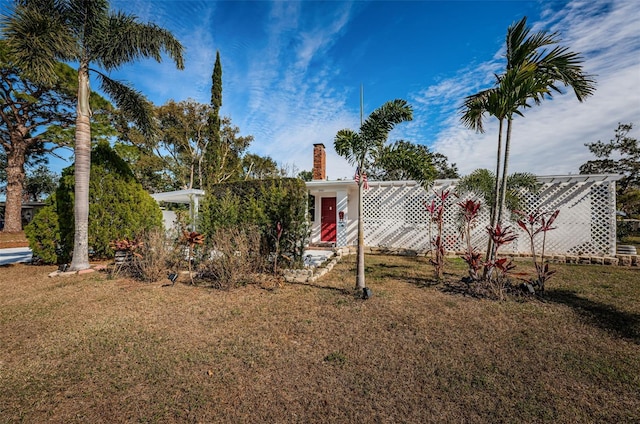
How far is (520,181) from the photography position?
8.84 metres

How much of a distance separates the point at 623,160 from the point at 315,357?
26.7 m

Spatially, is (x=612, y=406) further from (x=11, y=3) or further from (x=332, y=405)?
(x=11, y=3)

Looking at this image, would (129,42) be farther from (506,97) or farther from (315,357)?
(506,97)

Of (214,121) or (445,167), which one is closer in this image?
(214,121)

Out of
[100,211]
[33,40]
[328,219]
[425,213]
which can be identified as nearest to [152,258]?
[100,211]

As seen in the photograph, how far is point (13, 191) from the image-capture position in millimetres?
15484

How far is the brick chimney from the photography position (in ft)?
39.5

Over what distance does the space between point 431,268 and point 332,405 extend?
243 inches

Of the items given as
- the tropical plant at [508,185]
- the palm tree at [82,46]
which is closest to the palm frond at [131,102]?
the palm tree at [82,46]

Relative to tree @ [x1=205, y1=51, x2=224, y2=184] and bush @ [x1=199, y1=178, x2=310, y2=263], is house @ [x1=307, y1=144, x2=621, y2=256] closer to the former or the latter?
bush @ [x1=199, y1=178, x2=310, y2=263]

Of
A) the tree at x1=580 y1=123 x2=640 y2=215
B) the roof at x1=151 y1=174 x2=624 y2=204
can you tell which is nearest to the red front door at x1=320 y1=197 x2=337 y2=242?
the roof at x1=151 y1=174 x2=624 y2=204

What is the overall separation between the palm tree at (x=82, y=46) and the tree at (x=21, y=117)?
11.6 metres

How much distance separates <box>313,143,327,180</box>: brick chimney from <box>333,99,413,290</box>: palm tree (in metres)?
6.63

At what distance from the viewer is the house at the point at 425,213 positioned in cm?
869
